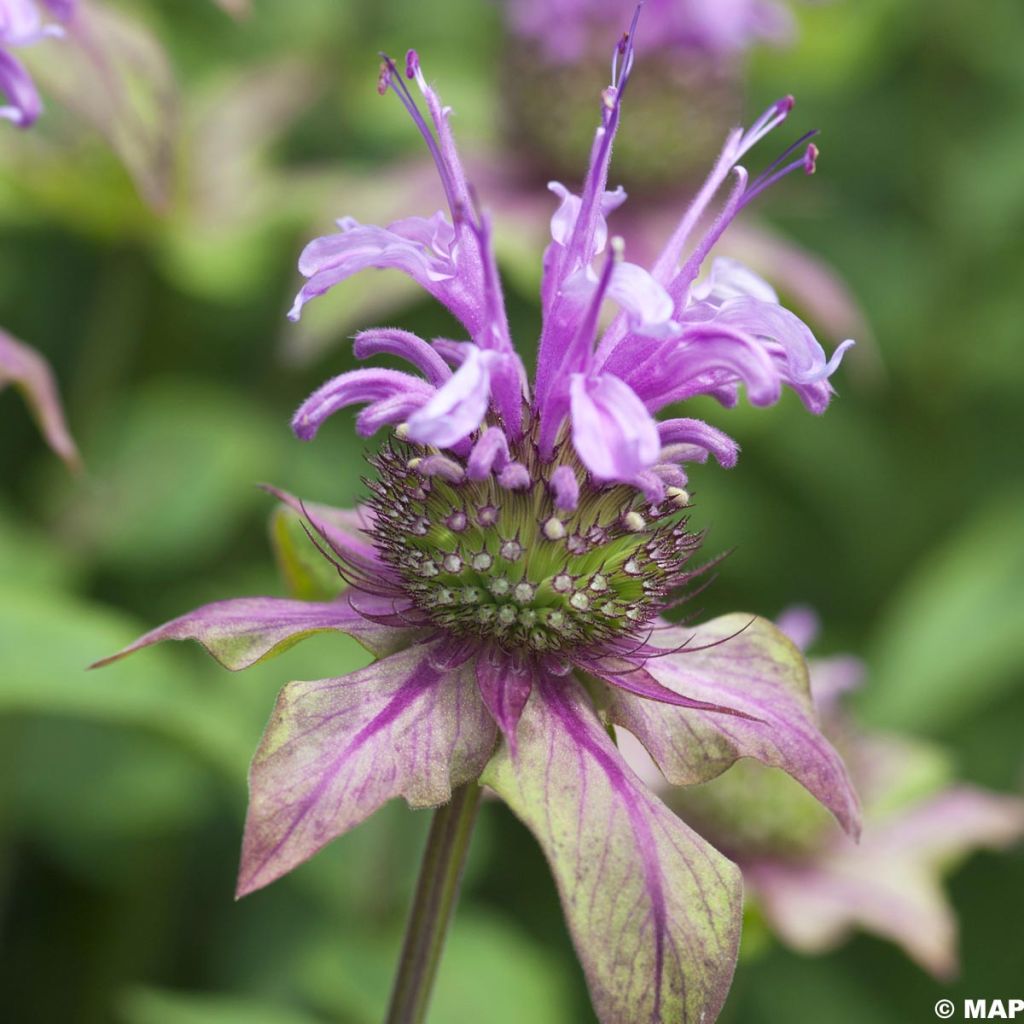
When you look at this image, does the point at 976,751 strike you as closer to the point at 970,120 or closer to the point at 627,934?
the point at 970,120

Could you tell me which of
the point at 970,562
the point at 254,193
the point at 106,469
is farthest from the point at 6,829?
the point at 970,562

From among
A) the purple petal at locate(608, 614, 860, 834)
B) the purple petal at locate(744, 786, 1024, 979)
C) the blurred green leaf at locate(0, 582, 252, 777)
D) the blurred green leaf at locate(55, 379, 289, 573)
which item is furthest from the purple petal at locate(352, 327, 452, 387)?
the blurred green leaf at locate(55, 379, 289, 573)

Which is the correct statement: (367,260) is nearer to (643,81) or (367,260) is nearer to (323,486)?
(323,486)

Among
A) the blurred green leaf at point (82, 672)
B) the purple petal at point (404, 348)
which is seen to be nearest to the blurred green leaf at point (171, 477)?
the blurred green leaf at point (82, 672)

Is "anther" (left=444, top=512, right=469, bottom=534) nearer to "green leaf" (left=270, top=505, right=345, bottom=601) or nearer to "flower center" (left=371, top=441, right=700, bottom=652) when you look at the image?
"flower center" (left=371, top=441, right=700, bottom=652)

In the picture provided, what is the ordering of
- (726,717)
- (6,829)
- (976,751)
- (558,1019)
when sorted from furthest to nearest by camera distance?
1. (976,751)
2. (6,829)
3. (558,1019)
4. (726,717)

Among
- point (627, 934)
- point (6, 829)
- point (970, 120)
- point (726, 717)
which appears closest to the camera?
point (627, 934)

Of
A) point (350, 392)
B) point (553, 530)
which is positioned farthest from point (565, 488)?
point (350, 392)
